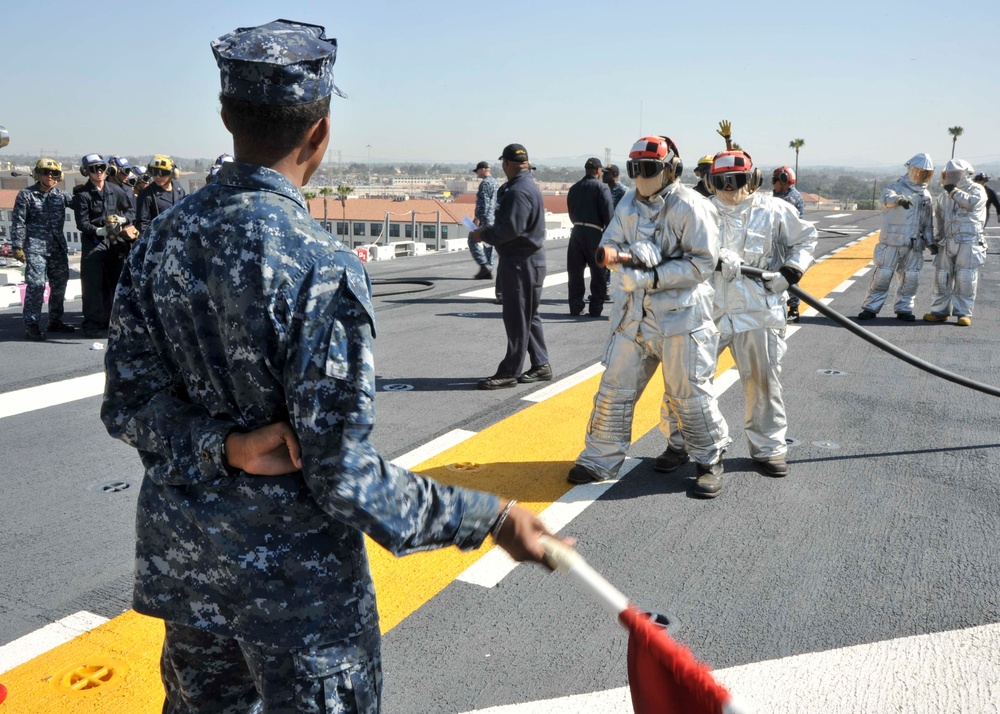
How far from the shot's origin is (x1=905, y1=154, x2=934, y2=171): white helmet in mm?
10859

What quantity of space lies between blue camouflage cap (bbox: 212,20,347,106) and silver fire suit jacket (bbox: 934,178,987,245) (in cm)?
1130

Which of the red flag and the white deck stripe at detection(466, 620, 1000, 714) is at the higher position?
the red flag

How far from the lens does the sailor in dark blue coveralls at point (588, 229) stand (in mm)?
10828

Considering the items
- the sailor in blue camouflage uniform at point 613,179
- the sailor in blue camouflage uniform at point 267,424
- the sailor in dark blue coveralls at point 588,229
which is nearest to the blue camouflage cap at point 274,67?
the sailor in blue camouflage uniform at point 267,424

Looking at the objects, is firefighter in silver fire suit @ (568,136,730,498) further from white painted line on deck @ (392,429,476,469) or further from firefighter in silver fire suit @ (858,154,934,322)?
firefighter in silver fire suit @ (858,154,934,322)

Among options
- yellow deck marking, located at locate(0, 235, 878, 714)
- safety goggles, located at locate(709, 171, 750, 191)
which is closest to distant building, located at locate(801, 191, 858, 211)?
yellow deck marking, located at locate(0, 235, 878, 714)

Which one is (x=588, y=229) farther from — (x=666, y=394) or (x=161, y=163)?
(x=666, y=394)

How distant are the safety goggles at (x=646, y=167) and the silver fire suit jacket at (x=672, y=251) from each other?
0.44 ft

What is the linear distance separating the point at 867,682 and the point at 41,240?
353 inches

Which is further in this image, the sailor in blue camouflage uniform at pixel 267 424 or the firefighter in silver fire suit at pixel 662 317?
the firefighter in silver fire suit at pixel 662 317

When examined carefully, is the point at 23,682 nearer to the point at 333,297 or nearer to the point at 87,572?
the point at 87,572

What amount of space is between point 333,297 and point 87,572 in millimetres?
2925

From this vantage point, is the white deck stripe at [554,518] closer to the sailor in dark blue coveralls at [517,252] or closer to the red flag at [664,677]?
A: the red flag at [664,677]

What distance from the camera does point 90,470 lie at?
5.07 meters
